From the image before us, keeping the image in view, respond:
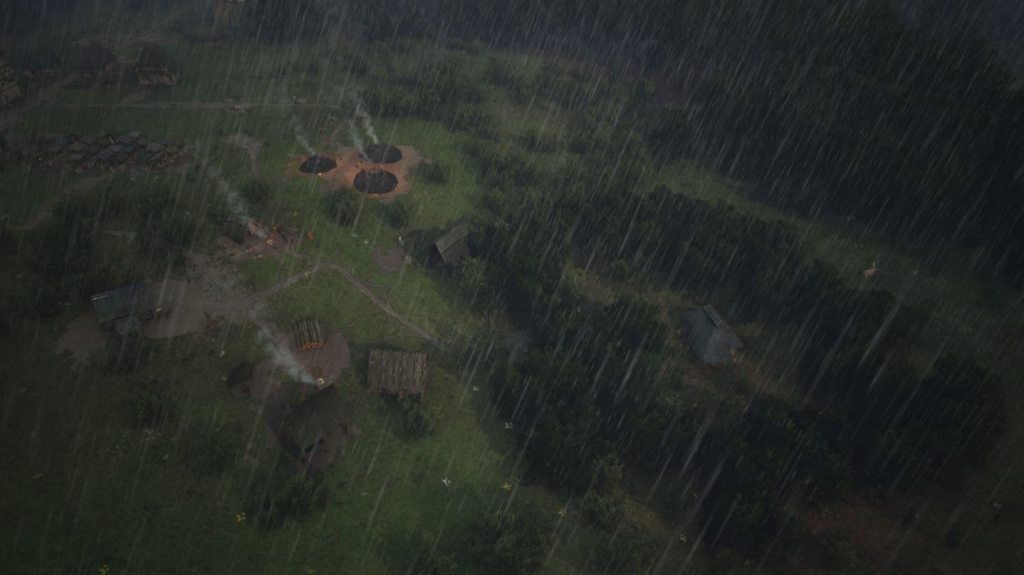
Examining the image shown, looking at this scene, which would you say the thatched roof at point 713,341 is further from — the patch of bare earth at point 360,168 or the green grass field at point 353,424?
the patch of bare earth at point 360,168

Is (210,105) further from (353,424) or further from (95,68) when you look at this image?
(353,424)

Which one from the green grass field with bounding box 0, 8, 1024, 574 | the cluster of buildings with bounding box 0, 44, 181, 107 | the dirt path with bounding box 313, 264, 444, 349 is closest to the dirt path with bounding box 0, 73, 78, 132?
the cluster of buildings with bounding box 0, 44, 181, 107

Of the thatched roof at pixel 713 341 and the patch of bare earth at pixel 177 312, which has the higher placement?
the thatched roof at pixel 713 341

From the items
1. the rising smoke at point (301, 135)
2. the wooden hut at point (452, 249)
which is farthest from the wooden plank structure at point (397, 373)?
the rising smoke at point (301, 135)

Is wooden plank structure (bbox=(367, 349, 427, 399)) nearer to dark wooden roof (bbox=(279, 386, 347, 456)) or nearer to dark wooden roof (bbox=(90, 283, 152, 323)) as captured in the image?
dark wooden roof (bbox=(279, 386, 347, 456))

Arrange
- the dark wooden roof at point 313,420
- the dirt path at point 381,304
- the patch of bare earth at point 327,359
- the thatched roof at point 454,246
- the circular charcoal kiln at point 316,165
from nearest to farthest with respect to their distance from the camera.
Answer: the dark wooden roof at point 313,420 < the patch of bare earth at point 327,359 < the dirt path at point 381,304 < the thatched roof at point 454,246 < the circular charcoal kiln at point 316,165

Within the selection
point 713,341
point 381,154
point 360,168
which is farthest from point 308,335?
point 713,341

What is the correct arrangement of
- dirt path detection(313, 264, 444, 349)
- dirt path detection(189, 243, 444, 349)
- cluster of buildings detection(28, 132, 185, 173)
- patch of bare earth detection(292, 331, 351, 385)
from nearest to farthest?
1. patch of bare earth detection(292, 331, 351, 385)
2. dirt path detection(189, 243, 444, 349)
3. dirt path detection(313, 264, 444, 349)
4. cluster of buildings detection(28, 132, 185, 173)
